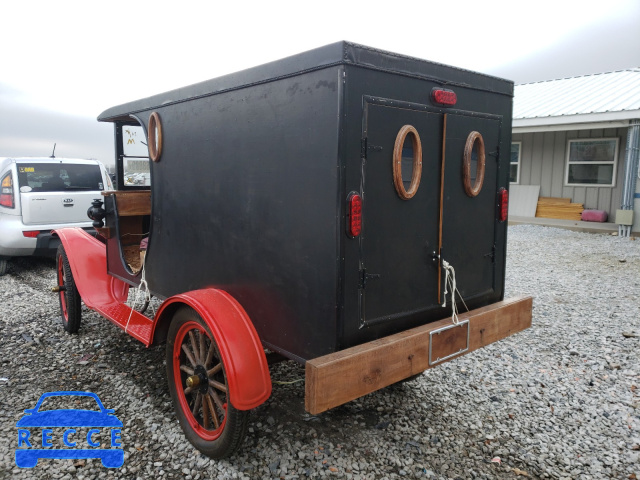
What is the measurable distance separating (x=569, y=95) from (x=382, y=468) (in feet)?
45.6

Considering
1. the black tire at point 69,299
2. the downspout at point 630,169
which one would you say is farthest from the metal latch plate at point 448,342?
the downspout at point 630,169

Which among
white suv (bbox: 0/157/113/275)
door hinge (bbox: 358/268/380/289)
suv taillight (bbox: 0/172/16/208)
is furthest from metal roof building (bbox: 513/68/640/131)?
suv taillight (bbox: 0/172/16/208)

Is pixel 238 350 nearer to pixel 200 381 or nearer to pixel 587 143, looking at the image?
pixel 200 381

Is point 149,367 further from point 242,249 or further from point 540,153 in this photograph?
point 540,153

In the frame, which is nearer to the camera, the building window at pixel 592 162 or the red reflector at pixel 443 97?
the red reflector at pixel 443 97

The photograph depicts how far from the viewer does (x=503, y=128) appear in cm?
312

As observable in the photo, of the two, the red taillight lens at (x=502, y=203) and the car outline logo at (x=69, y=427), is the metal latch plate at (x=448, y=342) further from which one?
the car outline logo at (x=69, y=427)

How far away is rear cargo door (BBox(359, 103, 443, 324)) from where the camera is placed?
2.38 metres

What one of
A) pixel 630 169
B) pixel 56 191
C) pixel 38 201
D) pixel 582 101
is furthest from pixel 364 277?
pixel 582 101

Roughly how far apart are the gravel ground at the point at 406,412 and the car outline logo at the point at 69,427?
5 cm

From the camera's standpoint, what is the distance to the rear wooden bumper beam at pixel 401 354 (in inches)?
84.4

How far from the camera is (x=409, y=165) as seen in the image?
2596 mm

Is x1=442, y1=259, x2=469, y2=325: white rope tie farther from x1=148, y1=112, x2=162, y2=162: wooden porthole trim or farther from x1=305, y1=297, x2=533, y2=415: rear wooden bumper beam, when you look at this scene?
x1=148, y1=112, x2=162, y2=162: wooden porthole trim

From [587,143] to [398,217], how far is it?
12.2 meters
